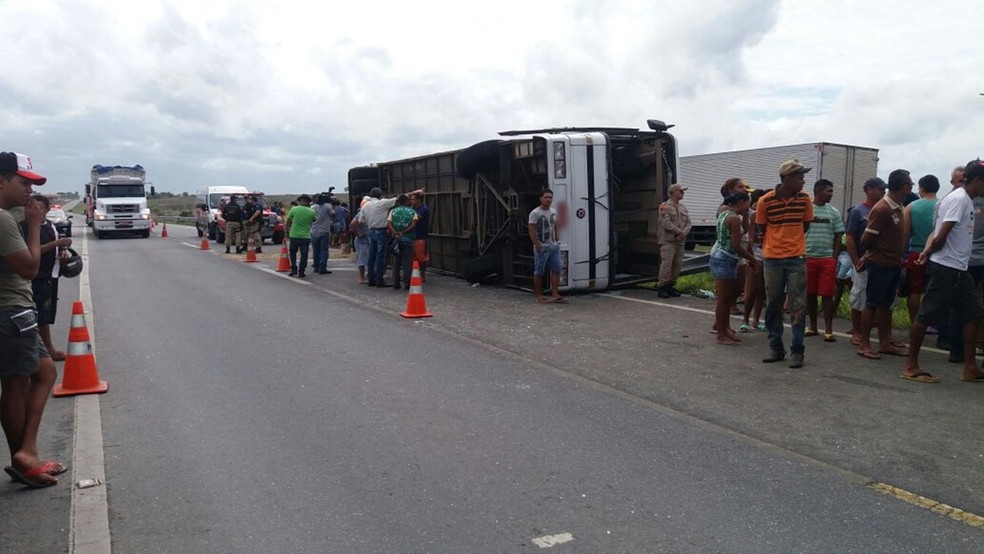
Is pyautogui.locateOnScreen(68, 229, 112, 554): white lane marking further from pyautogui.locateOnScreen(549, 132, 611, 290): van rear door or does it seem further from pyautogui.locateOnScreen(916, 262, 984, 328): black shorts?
pyautogui.locateOnScreen(549, 132, 611, 290): van rear door

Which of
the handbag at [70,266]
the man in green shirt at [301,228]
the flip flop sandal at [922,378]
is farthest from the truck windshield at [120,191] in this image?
the flip flop sandal at [922,378]

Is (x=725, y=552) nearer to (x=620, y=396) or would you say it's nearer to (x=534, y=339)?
(x=620, y=396)

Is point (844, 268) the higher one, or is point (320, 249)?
point (844, 268)

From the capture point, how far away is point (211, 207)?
104ft

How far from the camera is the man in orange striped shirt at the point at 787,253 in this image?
7.35m

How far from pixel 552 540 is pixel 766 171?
2211 cm

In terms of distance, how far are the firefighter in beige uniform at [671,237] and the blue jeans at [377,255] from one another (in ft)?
16.7

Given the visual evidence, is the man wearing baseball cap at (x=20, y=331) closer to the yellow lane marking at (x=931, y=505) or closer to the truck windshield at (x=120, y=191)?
the yellow lane marking at (x=931, y=505)

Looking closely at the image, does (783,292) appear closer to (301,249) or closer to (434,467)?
(434,467)

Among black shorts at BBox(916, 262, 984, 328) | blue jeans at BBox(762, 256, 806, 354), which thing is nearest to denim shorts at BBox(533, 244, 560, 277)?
blue jeans at BBox(762, 256, 806, 354)

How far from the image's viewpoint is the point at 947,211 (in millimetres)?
6676

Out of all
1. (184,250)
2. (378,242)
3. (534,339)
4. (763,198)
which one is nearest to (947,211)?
(763,198)

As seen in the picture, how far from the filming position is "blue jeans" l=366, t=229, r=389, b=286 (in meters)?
14.0

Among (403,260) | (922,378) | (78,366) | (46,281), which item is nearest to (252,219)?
(403,260)
